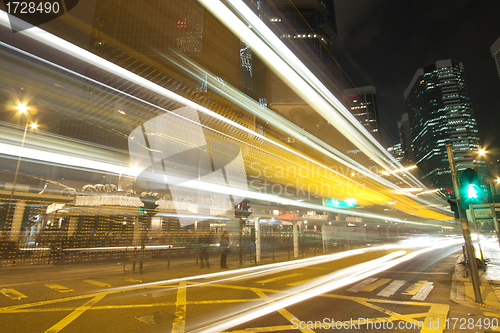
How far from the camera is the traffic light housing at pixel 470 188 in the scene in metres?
6.75

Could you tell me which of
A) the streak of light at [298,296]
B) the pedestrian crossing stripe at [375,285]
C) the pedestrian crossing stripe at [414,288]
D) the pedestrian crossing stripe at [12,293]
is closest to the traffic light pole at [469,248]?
the pedestrian crossing stripe at [414,288]

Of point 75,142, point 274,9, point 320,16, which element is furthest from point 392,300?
point 320,16

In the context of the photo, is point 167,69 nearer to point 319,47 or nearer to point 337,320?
point 337,320

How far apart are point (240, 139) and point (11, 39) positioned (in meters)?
9.57

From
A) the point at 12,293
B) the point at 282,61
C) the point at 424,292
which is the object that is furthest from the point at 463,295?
the point at 12,293

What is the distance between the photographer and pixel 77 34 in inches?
255

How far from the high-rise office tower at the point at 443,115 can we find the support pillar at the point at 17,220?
20578 cm

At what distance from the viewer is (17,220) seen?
371 inches

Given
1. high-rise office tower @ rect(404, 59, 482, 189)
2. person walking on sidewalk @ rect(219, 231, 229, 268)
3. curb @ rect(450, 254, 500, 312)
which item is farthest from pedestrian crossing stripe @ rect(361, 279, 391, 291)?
high-rise office tower @ rect(404, 59, 482, 189)

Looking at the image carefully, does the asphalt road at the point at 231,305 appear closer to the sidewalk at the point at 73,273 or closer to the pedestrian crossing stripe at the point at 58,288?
the pedestrian crossing stripe at the point at 58,288

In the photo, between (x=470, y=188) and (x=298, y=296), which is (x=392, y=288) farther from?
(x=470, y=188)

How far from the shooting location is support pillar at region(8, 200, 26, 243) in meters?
9.07

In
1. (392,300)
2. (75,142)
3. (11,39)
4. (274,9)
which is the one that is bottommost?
(392,300)

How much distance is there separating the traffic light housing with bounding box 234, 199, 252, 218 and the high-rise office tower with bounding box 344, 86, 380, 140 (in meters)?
184
